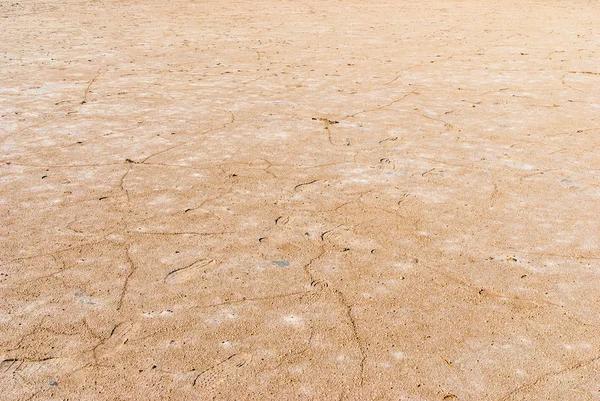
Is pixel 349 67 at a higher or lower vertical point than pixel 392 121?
lower

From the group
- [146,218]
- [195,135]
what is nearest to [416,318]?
[146,218]

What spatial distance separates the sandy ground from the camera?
2033 mm

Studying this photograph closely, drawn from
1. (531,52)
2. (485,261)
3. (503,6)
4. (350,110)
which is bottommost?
(503,6)

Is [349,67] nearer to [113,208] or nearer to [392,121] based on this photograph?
[392,121]

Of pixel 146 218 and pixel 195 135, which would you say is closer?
pixel 146 218

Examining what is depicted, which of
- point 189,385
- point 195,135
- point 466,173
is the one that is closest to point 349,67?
point 195,135

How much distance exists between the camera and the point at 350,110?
485 cm

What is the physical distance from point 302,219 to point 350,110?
Result: 199 cm

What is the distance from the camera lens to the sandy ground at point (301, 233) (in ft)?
6.67

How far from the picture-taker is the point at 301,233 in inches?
114

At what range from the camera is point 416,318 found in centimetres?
227

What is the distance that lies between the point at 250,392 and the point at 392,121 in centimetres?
294

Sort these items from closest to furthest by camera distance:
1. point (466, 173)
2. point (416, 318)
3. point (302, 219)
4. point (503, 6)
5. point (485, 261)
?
point (416, 318) < point (485, 261) < point (302, 219) < point (466, 173) < point (503, 6)

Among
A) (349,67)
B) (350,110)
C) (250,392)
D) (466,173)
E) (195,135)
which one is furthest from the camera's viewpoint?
(349,67)
